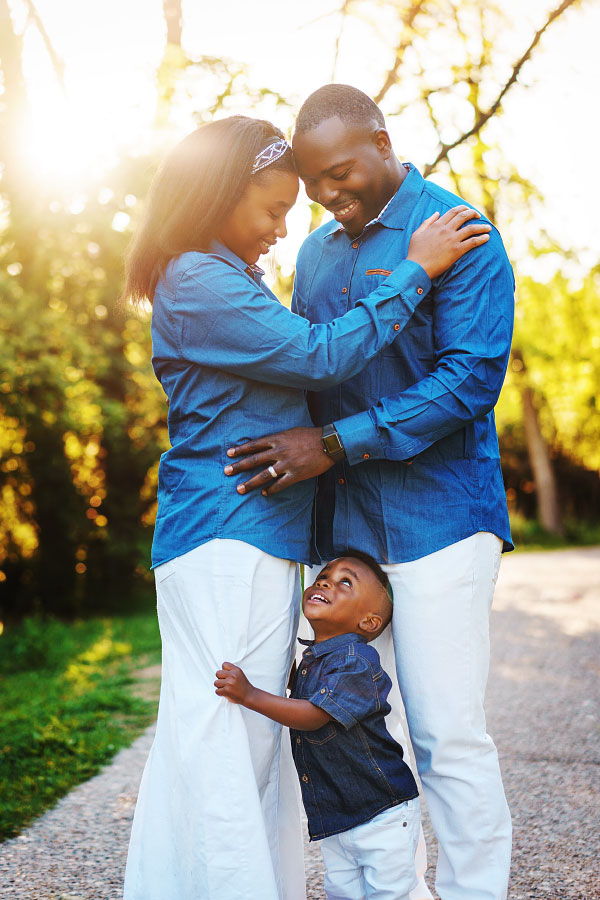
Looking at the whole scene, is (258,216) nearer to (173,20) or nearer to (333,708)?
(333,708)

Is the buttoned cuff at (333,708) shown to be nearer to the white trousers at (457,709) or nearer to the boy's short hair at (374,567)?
the white trousers at (457,709)

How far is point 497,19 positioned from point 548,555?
9939mm

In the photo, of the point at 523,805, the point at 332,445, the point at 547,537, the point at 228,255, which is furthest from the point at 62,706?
the point at 547,537

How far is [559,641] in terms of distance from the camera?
7.58m

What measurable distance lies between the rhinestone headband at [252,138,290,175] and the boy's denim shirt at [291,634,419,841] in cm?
128

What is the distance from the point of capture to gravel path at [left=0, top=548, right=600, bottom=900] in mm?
2990

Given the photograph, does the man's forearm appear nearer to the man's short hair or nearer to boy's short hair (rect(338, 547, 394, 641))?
boy's short hair (rect(338, 547, 394, 641))

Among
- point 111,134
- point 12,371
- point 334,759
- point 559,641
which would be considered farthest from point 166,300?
point 111,134

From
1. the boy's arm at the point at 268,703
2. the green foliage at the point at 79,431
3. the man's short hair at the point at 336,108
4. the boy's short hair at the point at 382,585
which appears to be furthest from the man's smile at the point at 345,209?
the green foliage at the point at 79,431

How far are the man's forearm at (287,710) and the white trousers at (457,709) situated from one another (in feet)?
0.95

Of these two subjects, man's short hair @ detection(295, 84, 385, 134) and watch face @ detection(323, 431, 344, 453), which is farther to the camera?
man's short hair @ detection(295, 84, 385, 134)

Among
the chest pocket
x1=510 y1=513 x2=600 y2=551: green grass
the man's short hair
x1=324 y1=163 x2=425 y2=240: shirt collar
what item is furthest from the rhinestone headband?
x1=510 y1=513 x2=600 y2=551: green grass

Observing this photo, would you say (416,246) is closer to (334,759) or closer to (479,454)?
(479,454)

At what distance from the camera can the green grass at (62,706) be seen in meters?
4.11
